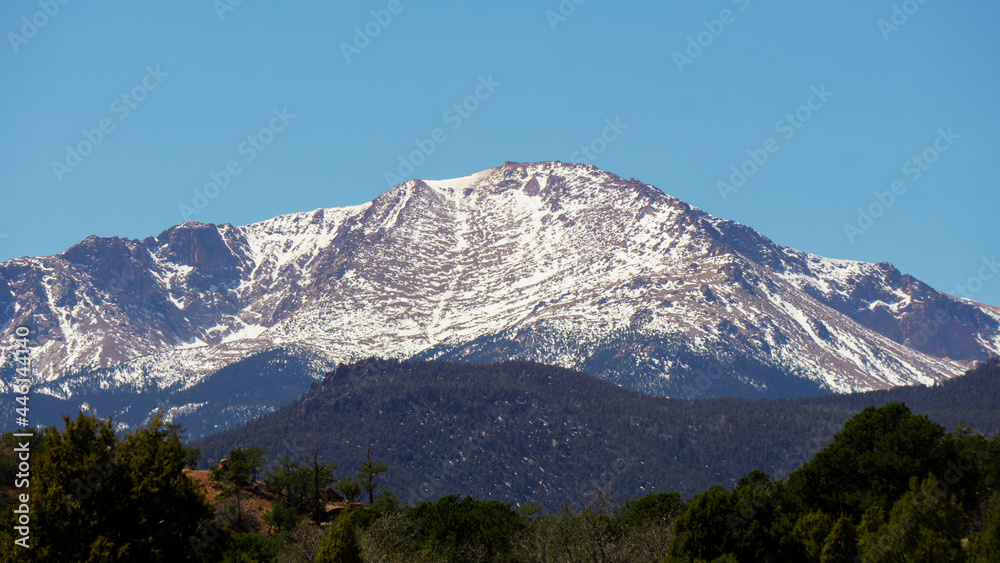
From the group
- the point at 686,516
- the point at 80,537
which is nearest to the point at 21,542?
the point at 80,537

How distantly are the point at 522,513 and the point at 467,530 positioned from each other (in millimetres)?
35363

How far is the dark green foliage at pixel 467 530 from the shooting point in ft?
284

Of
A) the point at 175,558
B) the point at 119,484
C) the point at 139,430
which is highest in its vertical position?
the point at 139,430

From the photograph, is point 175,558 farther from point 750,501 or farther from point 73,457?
point 750,501

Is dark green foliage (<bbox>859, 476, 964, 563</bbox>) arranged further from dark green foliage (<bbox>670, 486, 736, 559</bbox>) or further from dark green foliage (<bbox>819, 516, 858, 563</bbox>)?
dark green foliage (<bbox>670, 486, 736, 559</bbox>)

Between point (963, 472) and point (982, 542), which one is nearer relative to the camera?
point (982, 542)

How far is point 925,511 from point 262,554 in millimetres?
52344

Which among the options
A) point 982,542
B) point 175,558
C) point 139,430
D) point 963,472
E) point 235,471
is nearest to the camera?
point 175,558

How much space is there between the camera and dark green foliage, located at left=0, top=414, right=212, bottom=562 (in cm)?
3969

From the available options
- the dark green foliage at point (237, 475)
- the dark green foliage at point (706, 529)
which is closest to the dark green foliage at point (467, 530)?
the dark green foliage at point (706, 529)

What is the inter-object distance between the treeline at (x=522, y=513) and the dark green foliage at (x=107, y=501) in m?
0.07

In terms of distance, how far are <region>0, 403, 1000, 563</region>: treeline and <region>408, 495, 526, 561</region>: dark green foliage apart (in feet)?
0.73

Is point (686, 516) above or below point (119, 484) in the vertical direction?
below

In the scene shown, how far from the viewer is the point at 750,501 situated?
7150 centimetres
